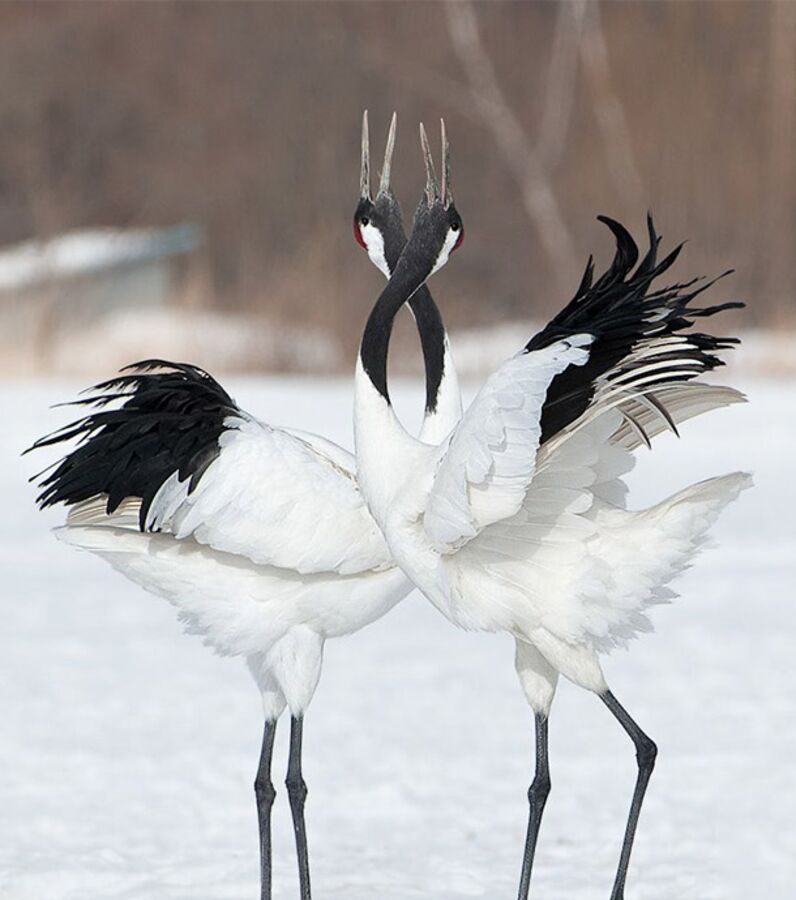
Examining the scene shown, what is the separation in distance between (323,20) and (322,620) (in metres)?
20.1

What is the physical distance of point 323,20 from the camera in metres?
23.7

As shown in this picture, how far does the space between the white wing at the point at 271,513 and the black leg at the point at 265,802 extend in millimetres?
573

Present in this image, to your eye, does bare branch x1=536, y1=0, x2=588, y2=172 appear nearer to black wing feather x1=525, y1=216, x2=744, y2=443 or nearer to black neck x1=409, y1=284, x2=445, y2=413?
black neck x1=409, y1=284, x2=445, y2=413

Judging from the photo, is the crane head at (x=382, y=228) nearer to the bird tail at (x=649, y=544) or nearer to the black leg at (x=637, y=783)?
the bird tail at (x=649, y=544)

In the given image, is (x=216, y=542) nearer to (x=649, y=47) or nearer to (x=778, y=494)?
(x=778, y=494)

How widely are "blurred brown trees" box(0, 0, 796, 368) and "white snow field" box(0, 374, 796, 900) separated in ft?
38.8

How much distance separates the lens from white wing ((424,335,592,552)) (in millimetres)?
3598

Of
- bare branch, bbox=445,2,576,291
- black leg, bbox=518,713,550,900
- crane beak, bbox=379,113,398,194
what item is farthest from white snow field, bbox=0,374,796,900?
bare branch, bbox=445,2,576,291

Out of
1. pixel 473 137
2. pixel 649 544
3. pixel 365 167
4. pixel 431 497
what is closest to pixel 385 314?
pixel 365 167

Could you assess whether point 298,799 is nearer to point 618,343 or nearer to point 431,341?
point 431,341

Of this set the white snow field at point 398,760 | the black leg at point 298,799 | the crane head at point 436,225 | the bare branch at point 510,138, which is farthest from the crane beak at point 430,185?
the bare branch at point 510,138

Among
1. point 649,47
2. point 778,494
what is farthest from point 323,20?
point 778,494

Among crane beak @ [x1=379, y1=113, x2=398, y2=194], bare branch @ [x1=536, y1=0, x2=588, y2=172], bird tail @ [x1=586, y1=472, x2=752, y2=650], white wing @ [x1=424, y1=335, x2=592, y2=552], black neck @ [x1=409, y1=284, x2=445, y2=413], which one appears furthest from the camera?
bare branch @ [x1=536, y1=0, x2=588, y2=172]

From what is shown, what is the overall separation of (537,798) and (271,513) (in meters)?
0.99
